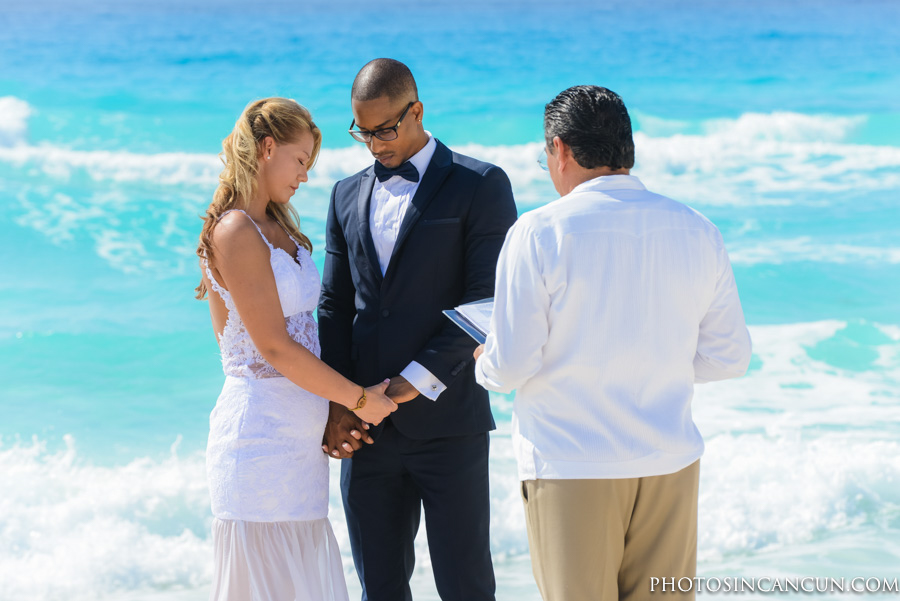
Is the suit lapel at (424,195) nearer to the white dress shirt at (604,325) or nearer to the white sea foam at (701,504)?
the white dress shirt at (604,325)

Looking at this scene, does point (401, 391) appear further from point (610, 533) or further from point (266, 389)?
point (610, 533)

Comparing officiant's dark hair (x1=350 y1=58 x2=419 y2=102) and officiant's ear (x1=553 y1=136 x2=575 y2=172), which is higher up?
officiant's dark hair (x1=350 y1=58 x2=419 y2=102)

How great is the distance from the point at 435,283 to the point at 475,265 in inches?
5.1

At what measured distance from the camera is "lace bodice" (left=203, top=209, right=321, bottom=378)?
246 cm

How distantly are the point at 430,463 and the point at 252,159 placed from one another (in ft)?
3.34

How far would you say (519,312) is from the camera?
75.4 inches

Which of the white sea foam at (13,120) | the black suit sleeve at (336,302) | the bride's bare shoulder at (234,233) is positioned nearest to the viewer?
the bride's bare shoulder at (234,233)

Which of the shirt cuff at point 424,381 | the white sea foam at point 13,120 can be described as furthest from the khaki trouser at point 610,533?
the white sea foam at point 13,120

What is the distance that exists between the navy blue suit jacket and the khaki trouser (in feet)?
1.95

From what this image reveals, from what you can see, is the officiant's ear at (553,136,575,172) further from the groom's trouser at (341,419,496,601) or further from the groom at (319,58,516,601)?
the groom's trouser at (341,419,496,601)

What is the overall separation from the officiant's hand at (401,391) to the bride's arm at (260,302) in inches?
5.3

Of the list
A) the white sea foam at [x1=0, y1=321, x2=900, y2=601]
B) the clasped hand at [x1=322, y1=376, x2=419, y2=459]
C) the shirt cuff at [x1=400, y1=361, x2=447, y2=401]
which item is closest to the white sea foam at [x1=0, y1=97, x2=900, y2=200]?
the white sea foam at [x1=0, y1=321, x2=900, y2=601]

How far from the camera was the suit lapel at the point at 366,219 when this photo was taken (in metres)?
2.61

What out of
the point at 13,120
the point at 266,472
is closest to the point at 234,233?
the point at 266,472
